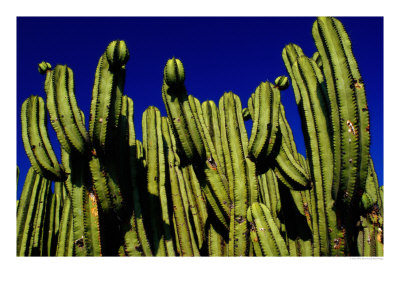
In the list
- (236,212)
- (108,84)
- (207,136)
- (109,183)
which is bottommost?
(236,212)

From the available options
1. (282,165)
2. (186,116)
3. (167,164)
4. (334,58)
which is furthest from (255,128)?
(167,164)

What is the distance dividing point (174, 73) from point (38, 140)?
4.99ft

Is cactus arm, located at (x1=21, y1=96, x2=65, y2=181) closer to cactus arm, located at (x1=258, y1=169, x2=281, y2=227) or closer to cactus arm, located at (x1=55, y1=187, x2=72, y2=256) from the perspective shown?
cactus arm, located at (x1=55, y1=187, x2=72, y2=256)

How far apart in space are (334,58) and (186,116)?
1299 millimetres

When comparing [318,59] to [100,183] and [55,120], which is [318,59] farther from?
[55,120]

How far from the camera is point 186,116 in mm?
2982

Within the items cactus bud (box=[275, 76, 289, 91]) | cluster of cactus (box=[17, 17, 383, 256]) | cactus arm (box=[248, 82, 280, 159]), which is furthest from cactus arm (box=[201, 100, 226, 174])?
cactus bud (box=[275, 76, 289, 91])

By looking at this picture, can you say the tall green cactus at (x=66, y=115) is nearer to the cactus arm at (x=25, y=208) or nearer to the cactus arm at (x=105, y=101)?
the cactus arm at (x=105, y=101)

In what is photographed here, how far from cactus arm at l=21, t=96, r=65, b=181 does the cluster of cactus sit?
1cm

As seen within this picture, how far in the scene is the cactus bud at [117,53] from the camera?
2824 millimetres

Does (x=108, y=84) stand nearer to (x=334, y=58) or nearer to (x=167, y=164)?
(x=167, y=164)

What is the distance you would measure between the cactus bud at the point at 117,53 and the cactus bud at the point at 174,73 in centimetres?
37

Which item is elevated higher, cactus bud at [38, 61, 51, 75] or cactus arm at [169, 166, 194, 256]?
cactus bud at [38, 61, 51, 75]

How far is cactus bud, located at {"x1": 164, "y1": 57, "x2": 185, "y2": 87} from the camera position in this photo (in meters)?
2.94
